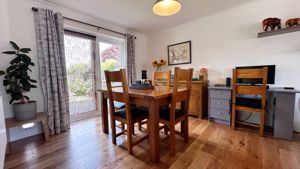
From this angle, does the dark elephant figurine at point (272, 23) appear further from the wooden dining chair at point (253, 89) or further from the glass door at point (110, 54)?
the glass door at point (110, 54)

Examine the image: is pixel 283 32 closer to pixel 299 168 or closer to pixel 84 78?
pixel 299 168

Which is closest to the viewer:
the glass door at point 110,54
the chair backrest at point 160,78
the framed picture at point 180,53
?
the chair backrest at point 160,78

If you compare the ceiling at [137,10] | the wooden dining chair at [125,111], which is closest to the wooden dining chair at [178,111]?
the wooden dining chair at [125,111]

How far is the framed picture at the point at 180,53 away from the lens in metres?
3.40

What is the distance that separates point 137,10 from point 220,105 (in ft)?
8.24

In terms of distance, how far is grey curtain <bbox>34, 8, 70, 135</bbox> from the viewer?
2152 mm

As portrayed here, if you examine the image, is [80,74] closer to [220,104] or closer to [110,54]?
[110,54]

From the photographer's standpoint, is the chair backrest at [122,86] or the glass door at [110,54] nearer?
the chair backrest at [122,86]

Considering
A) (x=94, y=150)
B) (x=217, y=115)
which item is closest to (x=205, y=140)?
(x=217, y=115)

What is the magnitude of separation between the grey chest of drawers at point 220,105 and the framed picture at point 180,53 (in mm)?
1166

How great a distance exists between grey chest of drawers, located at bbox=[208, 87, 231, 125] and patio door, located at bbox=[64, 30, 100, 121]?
2.62m

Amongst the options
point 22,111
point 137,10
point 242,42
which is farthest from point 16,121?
point 242,42

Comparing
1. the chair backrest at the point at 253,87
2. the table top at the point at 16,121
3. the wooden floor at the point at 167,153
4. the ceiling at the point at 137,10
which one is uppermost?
the ceiling at the point at 137,10

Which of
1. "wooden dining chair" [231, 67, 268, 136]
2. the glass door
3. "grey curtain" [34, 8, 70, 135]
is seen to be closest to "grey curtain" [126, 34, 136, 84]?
the glass door
